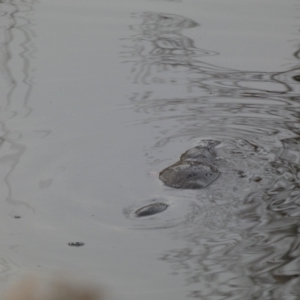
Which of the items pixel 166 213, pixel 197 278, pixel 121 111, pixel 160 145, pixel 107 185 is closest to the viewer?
pixel 197 278

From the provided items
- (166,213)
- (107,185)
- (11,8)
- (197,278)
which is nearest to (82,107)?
(107,185)

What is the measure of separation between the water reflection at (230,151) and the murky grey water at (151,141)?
11 millimetres

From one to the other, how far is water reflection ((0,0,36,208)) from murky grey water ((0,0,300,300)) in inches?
0.6

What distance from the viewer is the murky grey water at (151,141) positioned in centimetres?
328

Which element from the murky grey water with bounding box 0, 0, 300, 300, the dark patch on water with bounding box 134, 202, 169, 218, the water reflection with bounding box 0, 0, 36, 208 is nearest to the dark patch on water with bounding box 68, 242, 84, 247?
the murky grey water with bounding box 0, 0, 300, 300

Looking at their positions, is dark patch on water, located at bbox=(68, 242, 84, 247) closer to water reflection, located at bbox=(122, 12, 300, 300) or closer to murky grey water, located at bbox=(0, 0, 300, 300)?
murky grey water, located at bbox=(0, 0, 300, 300)

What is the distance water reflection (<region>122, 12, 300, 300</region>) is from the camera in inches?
126

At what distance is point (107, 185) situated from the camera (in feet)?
13.5

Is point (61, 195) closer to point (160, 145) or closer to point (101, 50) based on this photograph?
point (160, 145)

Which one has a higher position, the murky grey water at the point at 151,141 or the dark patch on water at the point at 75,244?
the murky grey water at the point at 151,141

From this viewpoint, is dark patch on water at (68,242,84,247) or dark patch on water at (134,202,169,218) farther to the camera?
dark patch on water at (134,202,169,218)

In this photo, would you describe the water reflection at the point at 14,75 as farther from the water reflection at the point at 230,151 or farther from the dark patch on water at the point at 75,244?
the water reflection at the point at 230,151

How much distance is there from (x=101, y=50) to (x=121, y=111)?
140 centimetres

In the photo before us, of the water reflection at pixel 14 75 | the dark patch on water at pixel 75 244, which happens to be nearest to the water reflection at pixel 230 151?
the dark patch on water at pixel 75 244
